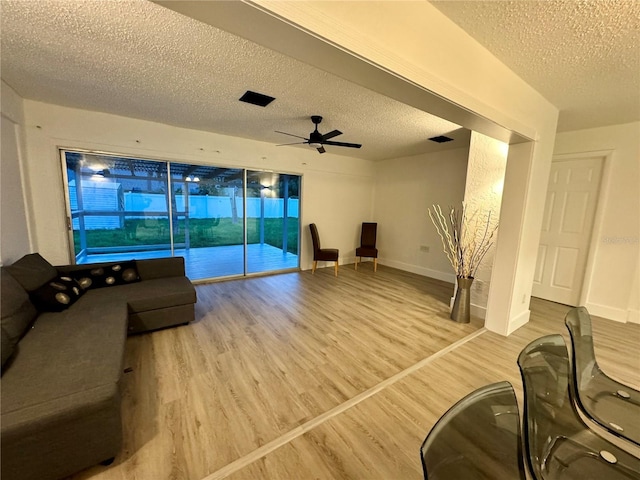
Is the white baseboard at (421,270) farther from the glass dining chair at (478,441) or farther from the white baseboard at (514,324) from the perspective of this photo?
the glass dining chair at (478,441)

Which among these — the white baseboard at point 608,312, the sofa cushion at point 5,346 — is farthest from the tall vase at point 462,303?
the sofa cushion at point 5,346

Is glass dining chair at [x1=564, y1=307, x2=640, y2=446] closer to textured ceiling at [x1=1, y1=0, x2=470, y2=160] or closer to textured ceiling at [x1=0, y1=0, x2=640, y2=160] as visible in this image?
textured ceiling at [x1=0, y1=0, x2=640, y2=160]

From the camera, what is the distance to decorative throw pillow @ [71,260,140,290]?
8.92 feet

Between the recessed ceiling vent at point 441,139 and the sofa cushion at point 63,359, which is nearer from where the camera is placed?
the sofa cushion at point 63,359

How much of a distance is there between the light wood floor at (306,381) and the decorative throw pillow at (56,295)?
2.15 ft

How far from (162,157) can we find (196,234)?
1352mm

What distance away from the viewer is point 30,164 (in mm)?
3014

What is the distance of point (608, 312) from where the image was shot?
3299 mm

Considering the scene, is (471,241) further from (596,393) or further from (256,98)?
(256,98)

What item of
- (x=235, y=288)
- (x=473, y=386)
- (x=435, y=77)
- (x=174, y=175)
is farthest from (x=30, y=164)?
(x=473, y=386)

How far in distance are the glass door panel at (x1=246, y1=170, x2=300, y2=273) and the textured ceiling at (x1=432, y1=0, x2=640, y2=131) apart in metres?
3.87

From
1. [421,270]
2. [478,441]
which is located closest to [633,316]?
[421,270]

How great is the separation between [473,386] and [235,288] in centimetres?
341

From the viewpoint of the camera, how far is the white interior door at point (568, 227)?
342 centimetres
